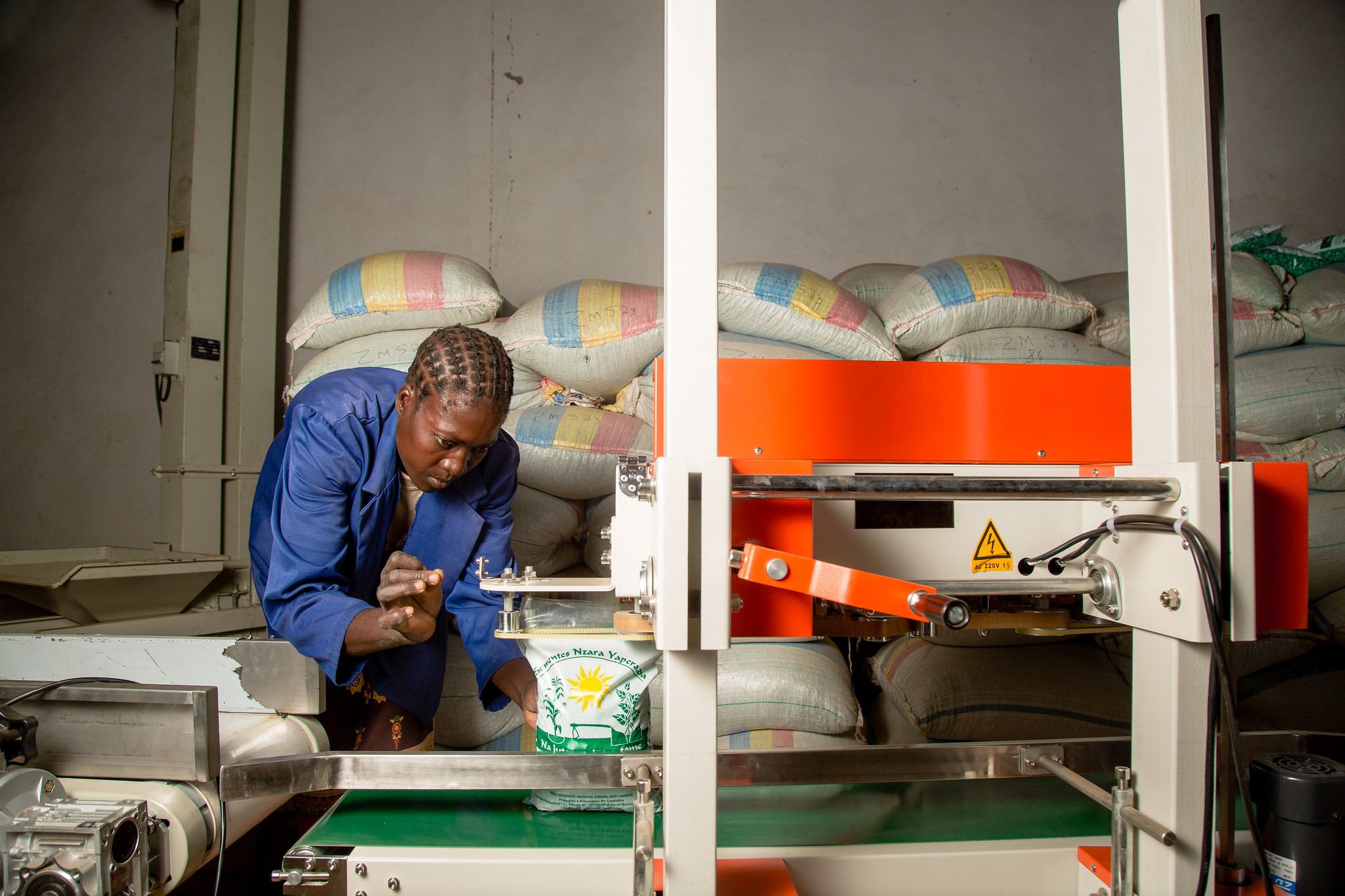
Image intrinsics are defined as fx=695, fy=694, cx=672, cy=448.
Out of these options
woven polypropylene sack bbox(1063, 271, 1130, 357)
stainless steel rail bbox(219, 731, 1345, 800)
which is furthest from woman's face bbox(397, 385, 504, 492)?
woven polypropylene sack bbox(1063, 271, 1130, 357)

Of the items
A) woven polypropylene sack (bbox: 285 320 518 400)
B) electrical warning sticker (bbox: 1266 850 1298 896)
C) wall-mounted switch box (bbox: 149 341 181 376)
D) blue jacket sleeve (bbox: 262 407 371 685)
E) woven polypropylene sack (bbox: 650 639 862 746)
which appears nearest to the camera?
electrical warning sticker (bbox: 1266 850 1298 896)

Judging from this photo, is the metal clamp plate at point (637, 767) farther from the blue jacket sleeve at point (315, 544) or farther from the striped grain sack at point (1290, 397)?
the striped grain sack at point (1290, 397)

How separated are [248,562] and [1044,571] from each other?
6.53 feet

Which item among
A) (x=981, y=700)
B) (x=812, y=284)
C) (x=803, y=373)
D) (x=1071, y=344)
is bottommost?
(x=981, y=700)

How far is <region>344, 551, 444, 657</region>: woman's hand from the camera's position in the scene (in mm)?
1031

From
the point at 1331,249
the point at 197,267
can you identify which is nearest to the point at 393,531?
the point at 197,267

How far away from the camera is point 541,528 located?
1.70 m

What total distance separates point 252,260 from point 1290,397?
297cm

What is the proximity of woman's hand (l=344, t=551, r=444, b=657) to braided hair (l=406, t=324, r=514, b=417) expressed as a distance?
29 cm

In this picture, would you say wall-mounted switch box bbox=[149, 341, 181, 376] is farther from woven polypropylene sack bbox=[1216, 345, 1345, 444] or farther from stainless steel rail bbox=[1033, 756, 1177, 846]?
woven polypropylene sack bbox=[1216, 345, 1345, 444]

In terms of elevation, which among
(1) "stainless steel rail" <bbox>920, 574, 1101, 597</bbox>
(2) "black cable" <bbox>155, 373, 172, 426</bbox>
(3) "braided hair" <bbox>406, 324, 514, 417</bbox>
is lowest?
(1) "stainless steel rail" <bbox>920, 574, 1101, 597</bbox>

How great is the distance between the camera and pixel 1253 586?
1.99 feet

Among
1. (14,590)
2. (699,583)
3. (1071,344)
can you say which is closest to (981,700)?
(1071,344)

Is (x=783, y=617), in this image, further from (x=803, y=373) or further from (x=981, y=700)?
A: (x=981, y=700)
